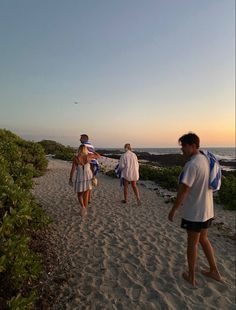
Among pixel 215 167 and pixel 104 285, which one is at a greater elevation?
pixel 215 167

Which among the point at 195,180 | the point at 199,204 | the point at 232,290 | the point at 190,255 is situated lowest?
the point at 232,290

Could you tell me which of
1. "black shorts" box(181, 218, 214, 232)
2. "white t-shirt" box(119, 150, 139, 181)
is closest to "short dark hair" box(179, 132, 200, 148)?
"black shorts" box(181, 218, 214, 232)

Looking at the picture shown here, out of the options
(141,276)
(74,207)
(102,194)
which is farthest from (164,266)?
(102,194)

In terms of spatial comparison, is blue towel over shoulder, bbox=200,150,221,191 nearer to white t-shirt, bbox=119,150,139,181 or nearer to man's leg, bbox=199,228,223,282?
man's leg, bbox=199,228,223,282

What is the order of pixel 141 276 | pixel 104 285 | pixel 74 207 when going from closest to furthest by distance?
1. pixel 104 285
2. pixel 141 276
3. pixel 74 207

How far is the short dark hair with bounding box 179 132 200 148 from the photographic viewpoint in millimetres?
5191

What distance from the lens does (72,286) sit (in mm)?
5336

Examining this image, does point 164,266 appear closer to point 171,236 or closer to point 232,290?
point 232,290

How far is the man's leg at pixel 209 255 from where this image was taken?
217 inches

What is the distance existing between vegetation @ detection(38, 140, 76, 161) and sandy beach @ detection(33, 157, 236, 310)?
15015mm

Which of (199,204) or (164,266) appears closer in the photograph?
(199,204)

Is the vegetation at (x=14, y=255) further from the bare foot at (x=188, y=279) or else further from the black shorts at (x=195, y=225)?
the bare foot at (x=188, y=279)

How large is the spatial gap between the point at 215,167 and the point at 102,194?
8.08 meters

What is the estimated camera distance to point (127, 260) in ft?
Result: 21.4
